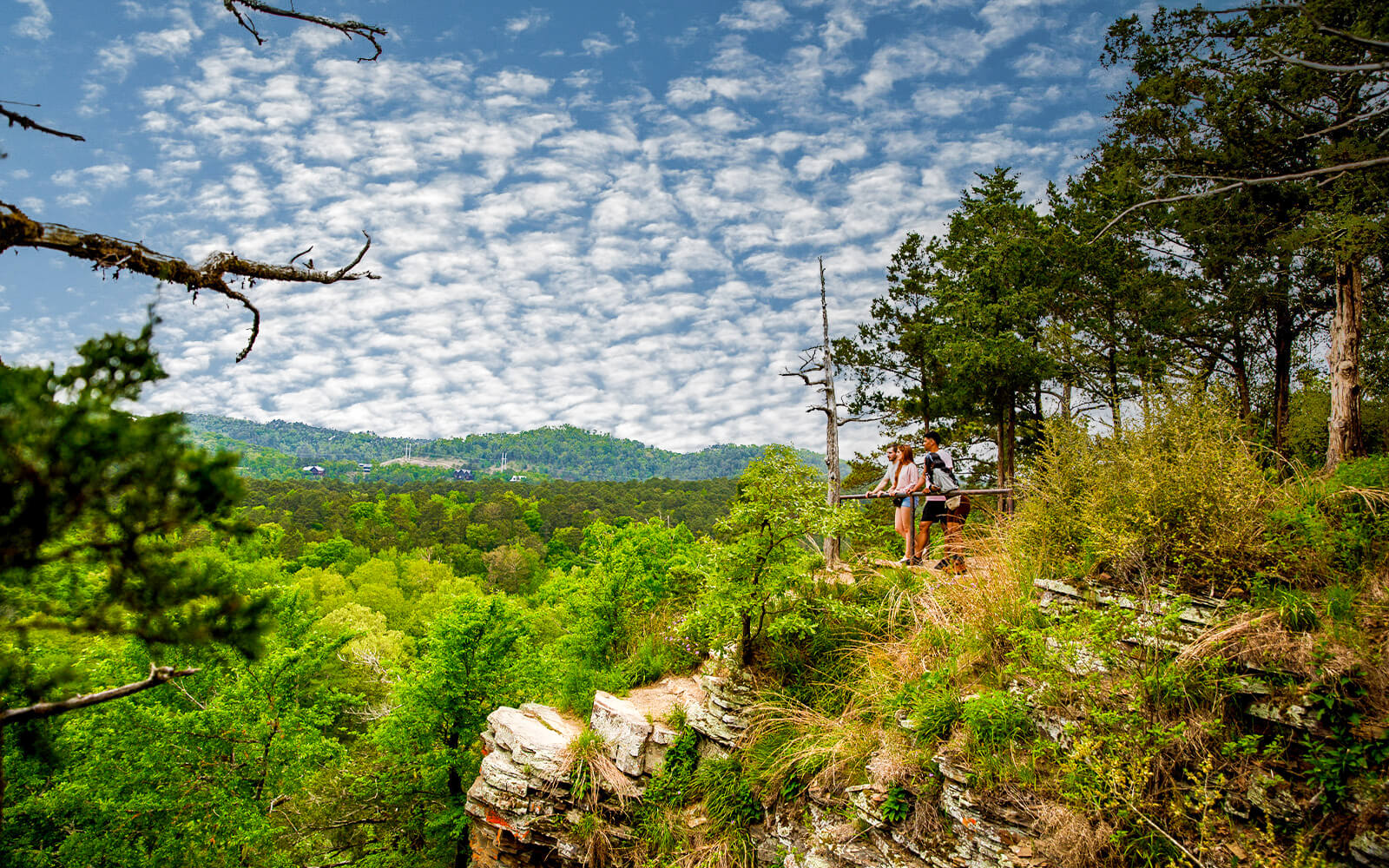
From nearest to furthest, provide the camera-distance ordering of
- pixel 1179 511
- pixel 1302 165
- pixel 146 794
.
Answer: pixel 1179 511, pixel 146 794, pixel 1302 165

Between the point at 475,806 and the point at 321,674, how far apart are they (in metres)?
21.3

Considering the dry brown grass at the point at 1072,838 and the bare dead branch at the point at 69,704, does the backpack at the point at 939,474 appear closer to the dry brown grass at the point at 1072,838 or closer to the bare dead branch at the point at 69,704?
the dry brown grass at the point at 1072,838

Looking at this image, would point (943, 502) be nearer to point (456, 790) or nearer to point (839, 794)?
point (839, 794)

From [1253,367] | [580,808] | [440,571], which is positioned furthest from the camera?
[440,571]

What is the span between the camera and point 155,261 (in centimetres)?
335

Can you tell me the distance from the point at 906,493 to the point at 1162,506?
11.6 feet

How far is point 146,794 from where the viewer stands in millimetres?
11430

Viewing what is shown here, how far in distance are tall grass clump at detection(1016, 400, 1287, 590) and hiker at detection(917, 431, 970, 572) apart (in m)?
1.98

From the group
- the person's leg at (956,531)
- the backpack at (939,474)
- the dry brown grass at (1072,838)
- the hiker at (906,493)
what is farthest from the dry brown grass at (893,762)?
the backpack at (939,474)

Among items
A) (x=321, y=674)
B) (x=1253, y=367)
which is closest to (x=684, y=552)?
(x=1253, y=367)

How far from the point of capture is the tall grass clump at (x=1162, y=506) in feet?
16.9

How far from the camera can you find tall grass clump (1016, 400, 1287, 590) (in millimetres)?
5156

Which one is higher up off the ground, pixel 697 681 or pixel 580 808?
pixel 697 681

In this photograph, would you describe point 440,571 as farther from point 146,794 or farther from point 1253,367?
point 1253,367
